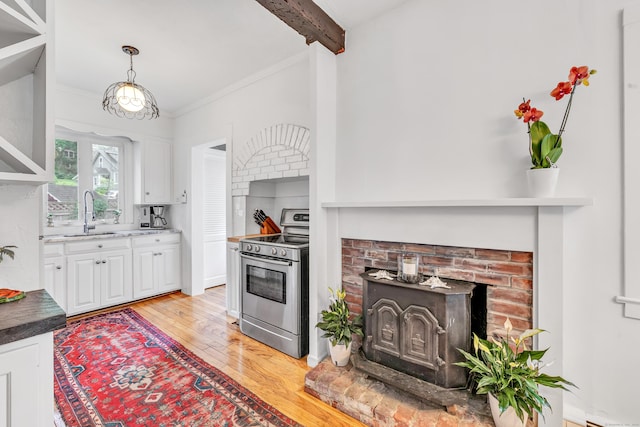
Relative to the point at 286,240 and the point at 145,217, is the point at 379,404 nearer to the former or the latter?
the point at 286,240

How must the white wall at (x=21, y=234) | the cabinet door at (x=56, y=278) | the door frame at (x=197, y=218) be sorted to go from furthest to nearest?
the door frame at (x=197, y=218), the cabinet door at (x=56, y=278), the white wall at (x=21, y=234)

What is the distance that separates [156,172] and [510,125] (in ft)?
14.8

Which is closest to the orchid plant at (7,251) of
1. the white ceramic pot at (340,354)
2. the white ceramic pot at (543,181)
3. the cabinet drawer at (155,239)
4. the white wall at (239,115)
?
the white ceramic pot at (340,354)

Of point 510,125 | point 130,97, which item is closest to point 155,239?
point 130,97

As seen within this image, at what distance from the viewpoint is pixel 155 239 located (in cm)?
402

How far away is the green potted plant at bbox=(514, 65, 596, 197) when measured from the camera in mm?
1479

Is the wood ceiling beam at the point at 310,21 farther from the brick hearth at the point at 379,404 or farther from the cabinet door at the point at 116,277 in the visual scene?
the cabinet door at the point at 116,277

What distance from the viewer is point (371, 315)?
2.00 m

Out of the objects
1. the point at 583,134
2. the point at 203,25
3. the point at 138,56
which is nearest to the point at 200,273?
the point at 138,56

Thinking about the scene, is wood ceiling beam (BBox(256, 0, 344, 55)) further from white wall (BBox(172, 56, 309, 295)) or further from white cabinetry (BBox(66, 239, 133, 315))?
white cabinetry (BBox(66, 239, 133, 315))

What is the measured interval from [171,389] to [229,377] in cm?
40

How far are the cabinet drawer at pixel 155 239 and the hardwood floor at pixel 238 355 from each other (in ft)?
2.63

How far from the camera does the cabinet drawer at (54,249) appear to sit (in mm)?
3105

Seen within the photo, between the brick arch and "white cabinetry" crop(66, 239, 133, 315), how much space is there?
1.75m
